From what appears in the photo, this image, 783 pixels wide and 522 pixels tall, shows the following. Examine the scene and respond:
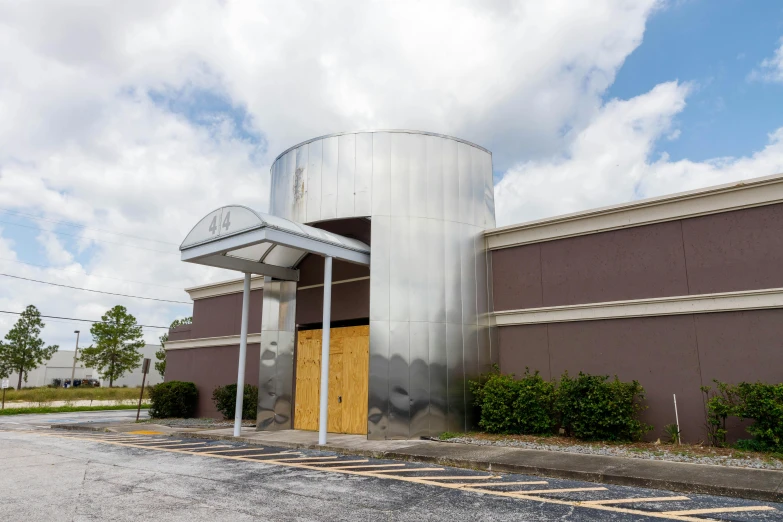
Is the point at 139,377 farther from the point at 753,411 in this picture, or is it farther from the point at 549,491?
the point at 753,411

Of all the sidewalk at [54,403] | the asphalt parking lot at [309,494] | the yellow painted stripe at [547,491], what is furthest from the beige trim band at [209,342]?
the sidewalk at [54,403]

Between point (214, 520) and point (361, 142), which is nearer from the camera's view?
point (214, 520)

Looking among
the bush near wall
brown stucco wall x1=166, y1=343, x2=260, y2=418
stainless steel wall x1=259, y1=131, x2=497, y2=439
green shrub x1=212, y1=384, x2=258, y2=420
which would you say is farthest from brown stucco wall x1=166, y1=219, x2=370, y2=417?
the bush near wall

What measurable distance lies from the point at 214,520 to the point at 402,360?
24.0 feet

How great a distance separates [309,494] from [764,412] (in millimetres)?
8197

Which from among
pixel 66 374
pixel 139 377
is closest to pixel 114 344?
pixel 139 377

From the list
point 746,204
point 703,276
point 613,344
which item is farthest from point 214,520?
point 746,204

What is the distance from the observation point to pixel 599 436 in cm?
1148

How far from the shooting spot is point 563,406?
11969mm

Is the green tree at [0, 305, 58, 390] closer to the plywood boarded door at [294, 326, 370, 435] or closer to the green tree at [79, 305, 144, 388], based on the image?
the green tree at [79, 305, 144, 388]

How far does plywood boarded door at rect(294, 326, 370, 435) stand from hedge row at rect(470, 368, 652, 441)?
300 cm

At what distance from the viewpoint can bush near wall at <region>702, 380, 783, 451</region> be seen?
959 cm

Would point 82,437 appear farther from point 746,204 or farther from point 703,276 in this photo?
point 746,204

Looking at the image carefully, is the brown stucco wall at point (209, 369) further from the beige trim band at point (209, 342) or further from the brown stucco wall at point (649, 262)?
the brown stucco wall at point (649, 262)
